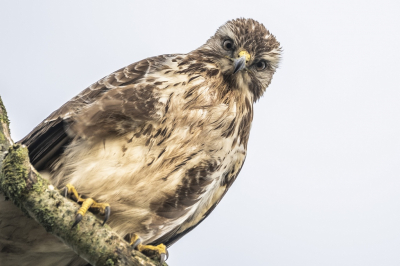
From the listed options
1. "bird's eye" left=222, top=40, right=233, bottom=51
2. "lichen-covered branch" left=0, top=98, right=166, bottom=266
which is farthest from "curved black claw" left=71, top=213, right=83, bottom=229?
"bird's eye" left=222, top=40, right=233, bottom=51

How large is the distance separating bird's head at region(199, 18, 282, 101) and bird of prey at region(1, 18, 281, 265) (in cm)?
1

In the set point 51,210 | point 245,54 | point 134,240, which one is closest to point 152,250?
point 134,240

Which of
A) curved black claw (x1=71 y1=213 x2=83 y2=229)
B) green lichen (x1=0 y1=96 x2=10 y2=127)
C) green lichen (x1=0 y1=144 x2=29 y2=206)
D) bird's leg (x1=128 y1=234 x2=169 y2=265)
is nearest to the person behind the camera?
green lichen (x1=0 y1=144 x2=29 y2=206)

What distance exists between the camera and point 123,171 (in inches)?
194

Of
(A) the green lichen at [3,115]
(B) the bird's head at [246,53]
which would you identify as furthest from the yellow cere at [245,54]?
(A) the green lichen at [3,115]

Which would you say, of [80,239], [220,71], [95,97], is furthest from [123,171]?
[220,71]

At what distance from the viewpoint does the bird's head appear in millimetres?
5617

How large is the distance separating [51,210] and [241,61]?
247 centimetres

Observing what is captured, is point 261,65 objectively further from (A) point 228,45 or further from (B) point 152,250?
(B) point 152,250

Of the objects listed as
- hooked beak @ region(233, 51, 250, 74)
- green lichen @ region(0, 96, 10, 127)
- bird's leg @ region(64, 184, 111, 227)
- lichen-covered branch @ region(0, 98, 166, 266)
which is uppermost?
hooked beak @ region(233, 51, 250, 74)

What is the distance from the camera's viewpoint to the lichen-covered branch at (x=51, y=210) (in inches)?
144

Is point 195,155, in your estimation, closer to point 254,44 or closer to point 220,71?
point 220,71

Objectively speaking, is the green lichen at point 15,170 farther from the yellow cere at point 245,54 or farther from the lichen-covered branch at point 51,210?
the yellow cere at point 245,54

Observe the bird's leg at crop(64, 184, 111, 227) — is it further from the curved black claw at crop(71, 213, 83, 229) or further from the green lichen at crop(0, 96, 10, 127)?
the green lichen at crop(0, 96, 10, 127)
